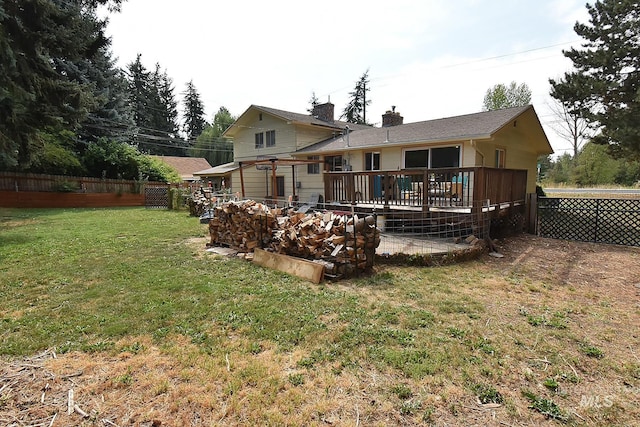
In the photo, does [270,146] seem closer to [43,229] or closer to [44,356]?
[43,229]

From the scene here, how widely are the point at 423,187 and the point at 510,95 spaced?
35199 mm

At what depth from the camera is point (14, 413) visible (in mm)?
2186

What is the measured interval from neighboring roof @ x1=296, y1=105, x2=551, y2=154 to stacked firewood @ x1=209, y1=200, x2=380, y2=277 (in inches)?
245

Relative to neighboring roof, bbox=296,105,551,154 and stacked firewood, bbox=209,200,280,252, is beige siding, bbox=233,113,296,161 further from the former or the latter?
stacked firewood, bbox=209,200,280,252

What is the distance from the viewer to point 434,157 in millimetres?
11055

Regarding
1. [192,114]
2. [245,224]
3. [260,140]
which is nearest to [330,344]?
[245,224]

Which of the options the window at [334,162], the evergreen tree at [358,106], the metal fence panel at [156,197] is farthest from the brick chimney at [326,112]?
the evergreen tree at [358,106]

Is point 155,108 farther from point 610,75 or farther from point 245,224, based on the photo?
point 610,75

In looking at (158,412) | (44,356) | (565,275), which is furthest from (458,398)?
(565,275)

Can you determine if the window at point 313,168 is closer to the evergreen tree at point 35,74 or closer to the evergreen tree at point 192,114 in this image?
the evergreen tree at point 35,74

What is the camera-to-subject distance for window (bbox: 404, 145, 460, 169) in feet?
35.1

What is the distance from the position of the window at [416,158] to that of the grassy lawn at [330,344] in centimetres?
643

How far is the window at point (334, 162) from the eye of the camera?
555 inches

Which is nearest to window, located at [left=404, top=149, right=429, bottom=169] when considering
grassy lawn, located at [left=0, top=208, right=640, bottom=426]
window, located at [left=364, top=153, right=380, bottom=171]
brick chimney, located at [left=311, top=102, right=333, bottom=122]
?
window, located at [left=364, top=153, right=380, bottom=171]
